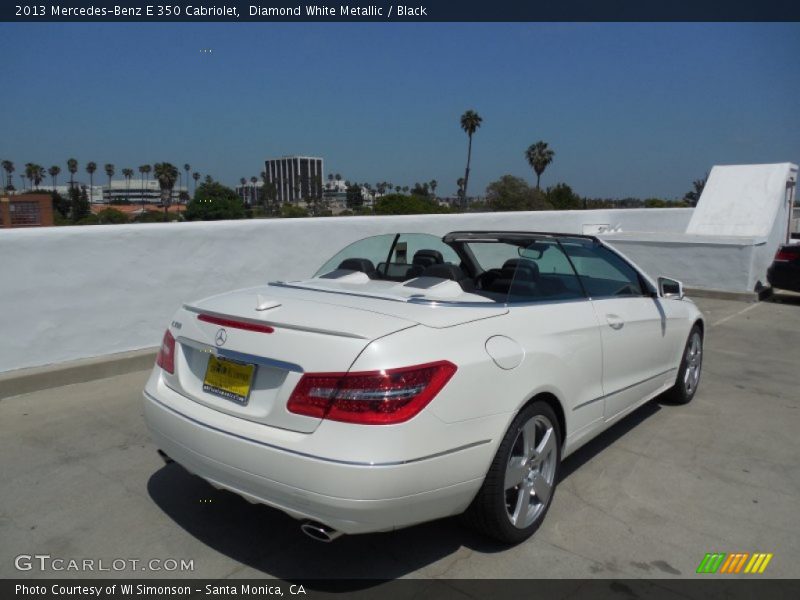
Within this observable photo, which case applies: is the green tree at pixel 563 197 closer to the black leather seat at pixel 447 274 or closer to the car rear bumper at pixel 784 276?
the car rear bumper at pixel 784 276

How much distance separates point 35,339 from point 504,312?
455 centimetres

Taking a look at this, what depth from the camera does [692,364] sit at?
17.5ft

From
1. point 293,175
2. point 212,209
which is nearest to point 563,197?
point 212,209

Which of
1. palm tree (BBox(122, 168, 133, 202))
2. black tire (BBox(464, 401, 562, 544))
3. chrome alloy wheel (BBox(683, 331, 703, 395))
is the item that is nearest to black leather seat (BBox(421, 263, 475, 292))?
black tire (BBox(464, 401, 562, 544))

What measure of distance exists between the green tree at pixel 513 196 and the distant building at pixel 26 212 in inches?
1200

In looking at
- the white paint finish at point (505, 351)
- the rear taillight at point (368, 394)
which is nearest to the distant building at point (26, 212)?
the rear taillight at point (368, 394)

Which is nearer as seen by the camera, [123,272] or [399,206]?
[123,272]

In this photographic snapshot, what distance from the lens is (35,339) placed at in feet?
18.3

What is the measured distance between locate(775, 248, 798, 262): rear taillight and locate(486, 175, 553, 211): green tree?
34629 mm

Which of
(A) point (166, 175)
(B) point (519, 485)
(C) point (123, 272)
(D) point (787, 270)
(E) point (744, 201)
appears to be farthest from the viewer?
(A) point (166, 175)

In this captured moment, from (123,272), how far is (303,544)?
410 cm

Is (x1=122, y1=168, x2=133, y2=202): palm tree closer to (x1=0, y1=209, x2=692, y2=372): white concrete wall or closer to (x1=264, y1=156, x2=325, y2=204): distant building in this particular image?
(x1=264, y1=156, x2=325, y2=204): distant building

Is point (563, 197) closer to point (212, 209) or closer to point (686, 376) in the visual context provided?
point (212, 209)

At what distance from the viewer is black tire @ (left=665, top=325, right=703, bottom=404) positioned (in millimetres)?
5109
